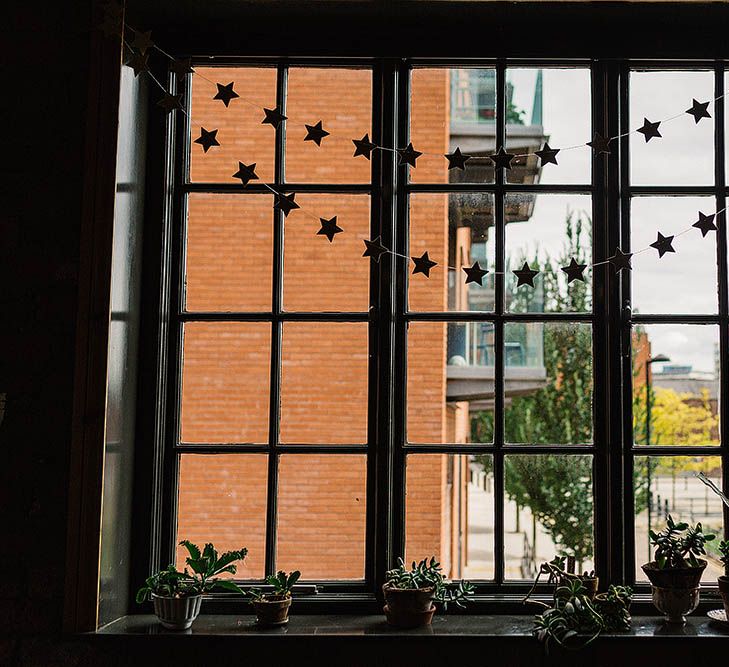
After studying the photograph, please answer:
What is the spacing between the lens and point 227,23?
2.57 m

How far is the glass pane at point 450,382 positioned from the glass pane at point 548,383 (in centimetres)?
7

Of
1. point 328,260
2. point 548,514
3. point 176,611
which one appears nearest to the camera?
point 176,611

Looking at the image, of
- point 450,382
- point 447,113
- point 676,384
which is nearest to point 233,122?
point 447,113

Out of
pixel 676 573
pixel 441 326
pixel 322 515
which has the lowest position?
pixel 676 573

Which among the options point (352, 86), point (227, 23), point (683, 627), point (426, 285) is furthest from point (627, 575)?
point (227, 23)

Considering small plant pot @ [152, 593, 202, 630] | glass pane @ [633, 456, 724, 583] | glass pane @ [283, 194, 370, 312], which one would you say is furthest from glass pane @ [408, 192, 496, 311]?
small plant pot @ [152, 593, 202, 630]

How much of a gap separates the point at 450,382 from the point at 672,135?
44.4 inches

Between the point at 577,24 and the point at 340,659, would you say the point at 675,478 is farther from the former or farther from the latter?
the point at 577,24

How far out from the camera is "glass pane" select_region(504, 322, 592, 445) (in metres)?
2.52

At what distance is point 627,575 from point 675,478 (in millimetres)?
351

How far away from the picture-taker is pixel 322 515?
8.15ft

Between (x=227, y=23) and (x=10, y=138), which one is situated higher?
(x=227, y=23)

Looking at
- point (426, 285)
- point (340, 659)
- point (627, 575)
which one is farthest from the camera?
point (426, 285)

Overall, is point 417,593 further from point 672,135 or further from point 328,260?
point 672,135
